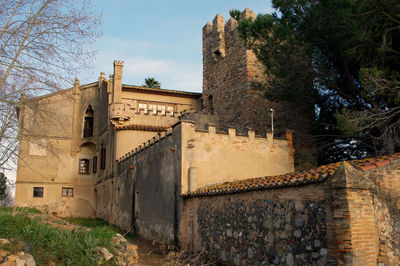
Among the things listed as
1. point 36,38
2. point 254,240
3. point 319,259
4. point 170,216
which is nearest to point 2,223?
→ point 36,38

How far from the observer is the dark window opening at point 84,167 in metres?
29.5

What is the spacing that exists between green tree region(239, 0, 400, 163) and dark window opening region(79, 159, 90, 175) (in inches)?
720

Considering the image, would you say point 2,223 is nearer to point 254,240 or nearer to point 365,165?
point 254,240

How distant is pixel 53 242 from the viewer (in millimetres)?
6879

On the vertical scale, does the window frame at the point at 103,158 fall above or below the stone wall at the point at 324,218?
above

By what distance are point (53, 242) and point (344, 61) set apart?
1309cm

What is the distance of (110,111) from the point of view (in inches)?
970

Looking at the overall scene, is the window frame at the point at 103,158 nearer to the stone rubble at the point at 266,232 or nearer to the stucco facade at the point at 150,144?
the stucco facade at the point at 150,144

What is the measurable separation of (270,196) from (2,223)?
5.80 m

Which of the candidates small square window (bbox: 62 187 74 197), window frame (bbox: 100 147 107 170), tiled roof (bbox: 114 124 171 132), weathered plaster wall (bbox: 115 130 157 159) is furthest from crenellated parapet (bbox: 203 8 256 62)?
small square window (bbox: 62 187 74 197)

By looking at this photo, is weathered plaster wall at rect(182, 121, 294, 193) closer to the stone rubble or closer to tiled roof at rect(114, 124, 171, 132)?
the stone rubble

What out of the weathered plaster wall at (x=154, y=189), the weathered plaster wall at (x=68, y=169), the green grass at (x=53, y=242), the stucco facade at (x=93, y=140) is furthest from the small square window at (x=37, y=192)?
the green grass at (x=53, y=242)

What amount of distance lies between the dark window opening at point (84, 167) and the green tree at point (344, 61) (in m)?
18.3

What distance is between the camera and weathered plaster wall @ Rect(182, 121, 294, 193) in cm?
1334
